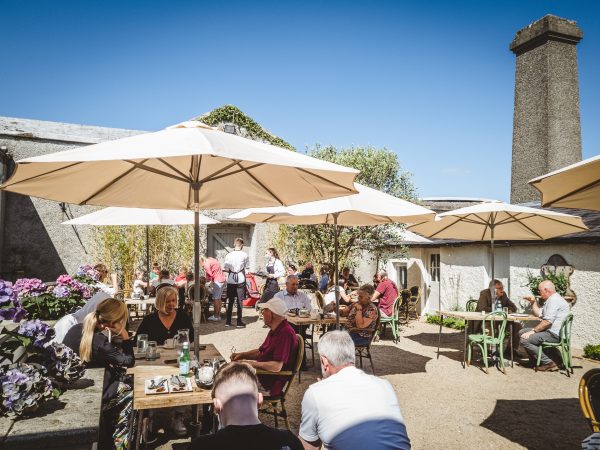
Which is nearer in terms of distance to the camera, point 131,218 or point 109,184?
point 109,184

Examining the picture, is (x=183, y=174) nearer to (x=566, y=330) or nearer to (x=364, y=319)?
(x=364, y=319)

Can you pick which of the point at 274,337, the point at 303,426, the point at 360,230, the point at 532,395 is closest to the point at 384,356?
the point at 532,395

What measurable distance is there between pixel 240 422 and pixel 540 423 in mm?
4379

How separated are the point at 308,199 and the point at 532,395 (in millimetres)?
4316

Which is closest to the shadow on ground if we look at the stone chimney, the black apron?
the black apron

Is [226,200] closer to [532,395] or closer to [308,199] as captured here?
[308,199]

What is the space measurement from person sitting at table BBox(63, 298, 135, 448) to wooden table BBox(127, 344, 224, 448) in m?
0.15

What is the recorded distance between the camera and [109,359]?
11.6ft

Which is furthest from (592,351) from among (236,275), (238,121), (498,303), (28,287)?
(238,121)

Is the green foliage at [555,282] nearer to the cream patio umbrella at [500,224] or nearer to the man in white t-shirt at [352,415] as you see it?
the cream patio umbrella at [500,224]

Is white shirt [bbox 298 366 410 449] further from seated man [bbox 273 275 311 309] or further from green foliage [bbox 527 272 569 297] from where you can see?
green foliage [bbox 527 272 569 297]

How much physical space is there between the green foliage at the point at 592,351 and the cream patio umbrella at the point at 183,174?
692cm

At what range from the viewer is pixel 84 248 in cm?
1364

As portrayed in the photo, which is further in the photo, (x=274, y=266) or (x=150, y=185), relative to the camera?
(x=274, y=266)
